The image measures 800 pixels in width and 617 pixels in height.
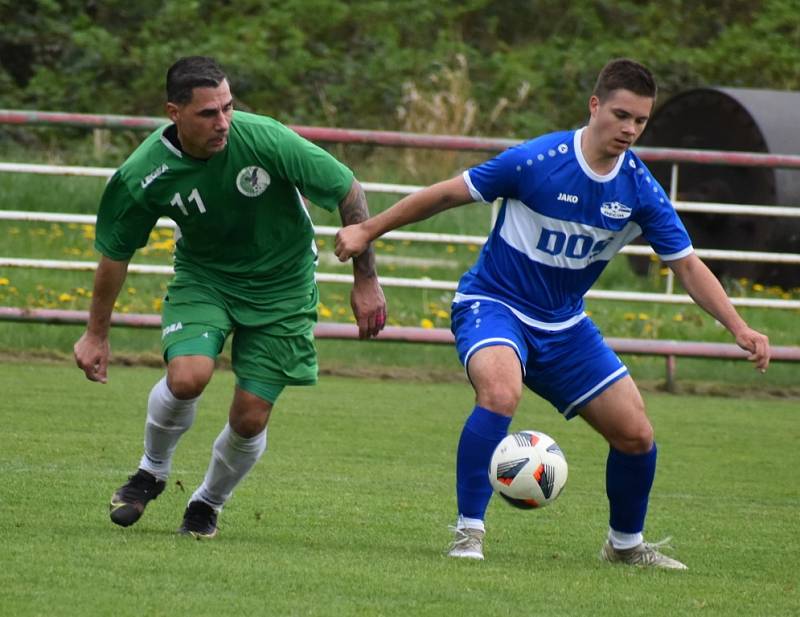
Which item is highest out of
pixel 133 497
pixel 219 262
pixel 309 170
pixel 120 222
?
pixel 309 170

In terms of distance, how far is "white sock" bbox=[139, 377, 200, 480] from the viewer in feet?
18.6

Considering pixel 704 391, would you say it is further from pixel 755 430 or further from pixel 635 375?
pixel 755 430

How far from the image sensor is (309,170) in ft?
18.3

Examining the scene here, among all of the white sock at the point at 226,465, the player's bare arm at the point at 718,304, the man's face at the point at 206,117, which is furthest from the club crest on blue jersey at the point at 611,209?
the white sock at the point at 226,465

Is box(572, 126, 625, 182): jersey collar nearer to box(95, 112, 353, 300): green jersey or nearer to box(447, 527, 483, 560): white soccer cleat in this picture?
box(95, 112, 353, 300): green jersey

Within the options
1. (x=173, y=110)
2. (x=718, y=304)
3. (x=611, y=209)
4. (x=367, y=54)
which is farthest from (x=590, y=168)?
(x=367, y=54)

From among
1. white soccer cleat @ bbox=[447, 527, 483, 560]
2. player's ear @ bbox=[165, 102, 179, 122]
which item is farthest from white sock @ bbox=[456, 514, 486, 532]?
player's ear @ bbox=[165, 102, 179, 122]

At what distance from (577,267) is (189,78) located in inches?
60.0

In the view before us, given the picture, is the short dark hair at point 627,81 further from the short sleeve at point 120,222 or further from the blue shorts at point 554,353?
the short sleeve at point 120,222

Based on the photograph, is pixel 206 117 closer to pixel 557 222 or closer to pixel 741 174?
pixel 557 222

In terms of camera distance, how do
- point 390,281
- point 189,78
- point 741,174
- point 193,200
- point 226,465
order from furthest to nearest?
1. point 741,174
2. point 390,281
3. point 226,465
4. point 193,200
5. point 189,78

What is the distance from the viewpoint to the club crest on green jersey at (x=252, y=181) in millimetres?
5570

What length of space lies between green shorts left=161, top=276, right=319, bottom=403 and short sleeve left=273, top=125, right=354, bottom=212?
45 centimetres

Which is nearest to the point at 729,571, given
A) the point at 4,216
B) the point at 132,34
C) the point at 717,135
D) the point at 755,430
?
the point at 755,430
